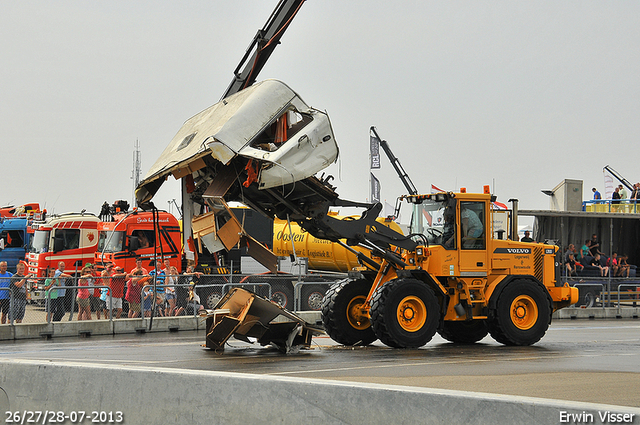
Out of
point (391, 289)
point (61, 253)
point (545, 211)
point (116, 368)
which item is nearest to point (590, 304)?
point (545, 211)

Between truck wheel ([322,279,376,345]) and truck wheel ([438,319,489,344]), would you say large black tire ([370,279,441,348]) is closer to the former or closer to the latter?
truck wheel ([322,279,376,345])

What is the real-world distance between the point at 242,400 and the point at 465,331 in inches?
→ 380

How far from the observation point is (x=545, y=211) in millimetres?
25234

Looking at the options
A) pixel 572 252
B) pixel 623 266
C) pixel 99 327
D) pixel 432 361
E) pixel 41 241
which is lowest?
pixel 99 327

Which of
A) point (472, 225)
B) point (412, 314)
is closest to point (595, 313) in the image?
point (472, 225)

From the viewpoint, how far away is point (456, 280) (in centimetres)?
1299

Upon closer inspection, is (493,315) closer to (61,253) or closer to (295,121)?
(295,121)

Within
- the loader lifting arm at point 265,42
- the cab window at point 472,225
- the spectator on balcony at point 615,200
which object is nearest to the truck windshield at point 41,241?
the loader lifting arm at point 265,42

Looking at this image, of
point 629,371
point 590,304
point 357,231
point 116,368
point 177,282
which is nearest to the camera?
point 116,368

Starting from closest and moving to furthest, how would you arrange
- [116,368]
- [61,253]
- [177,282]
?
[116,368], [177,282], [61,253]

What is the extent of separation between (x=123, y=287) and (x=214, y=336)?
23.1ft

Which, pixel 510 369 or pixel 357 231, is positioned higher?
pixel 357 231

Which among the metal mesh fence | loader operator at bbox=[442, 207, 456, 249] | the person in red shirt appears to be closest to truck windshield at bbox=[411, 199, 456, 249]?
loader operator at bbox=[442, 207, 456, 249]

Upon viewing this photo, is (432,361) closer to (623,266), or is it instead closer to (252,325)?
(252,325)
